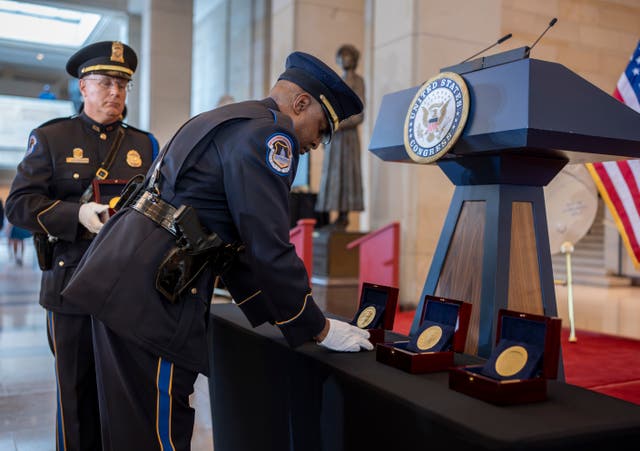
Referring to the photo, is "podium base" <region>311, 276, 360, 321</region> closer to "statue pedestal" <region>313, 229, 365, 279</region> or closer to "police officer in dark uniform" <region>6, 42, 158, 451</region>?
"statue pedestal" <region>313, 229, 365, 279</region>

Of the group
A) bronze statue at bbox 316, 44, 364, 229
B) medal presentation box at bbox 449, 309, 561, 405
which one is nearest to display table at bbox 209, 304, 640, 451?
medal presentation box at bbox 449, 309, 561, 405

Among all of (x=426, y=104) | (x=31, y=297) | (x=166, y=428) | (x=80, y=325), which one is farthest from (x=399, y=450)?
(x=31, y=297)

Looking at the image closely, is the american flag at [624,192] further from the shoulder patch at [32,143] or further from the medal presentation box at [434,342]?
the shoulder patch at [32,143]

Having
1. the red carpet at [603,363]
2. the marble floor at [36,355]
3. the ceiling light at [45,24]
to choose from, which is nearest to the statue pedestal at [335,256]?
the marble floor at [36,355]

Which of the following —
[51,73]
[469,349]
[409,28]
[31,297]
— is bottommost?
[31,297]

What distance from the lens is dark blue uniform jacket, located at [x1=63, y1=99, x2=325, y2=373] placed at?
1.43 meters

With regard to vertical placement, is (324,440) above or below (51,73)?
Answer: below

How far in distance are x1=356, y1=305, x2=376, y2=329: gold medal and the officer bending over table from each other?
136 mm

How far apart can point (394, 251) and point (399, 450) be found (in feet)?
14.4

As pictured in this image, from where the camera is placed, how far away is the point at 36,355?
14.8 ft

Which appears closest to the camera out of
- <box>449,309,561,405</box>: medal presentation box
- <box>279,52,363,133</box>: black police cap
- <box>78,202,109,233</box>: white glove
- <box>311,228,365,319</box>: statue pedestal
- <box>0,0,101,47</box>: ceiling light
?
<box>449,309,561,405</box>: medal presentation box

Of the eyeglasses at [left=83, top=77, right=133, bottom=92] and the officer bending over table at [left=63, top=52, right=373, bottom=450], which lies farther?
the eyeglasses at [left=83, top=77, right=133, bottom=92]

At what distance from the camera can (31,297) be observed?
25.5ft

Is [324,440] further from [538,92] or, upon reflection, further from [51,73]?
[51,73]
